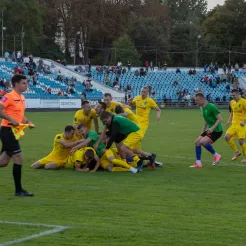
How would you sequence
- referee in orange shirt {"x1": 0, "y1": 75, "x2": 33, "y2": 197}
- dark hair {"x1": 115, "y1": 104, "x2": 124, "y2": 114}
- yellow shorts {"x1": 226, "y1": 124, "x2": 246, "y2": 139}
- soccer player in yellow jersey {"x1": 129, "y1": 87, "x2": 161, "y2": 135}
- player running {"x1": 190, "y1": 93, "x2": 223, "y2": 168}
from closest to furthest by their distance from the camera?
referee in orange shirt {"x1": 0, "y1": 75, "x2": 33, "y2": 197} → dark hair {"x1": 115, "y1": 104, "x2": 124, "y2": 114} → player running {"x1": 190, "y1": 93, "x2": 223, "y2": 168} → yellow shorts {"x1": 226, "y1": 124, "x2": 246, "y2": 139} → soccer player in yellow jersey {"x1": 129, "y1": 87, "x2": 161, "y2": 135}

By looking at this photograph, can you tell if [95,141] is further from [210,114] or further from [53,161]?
[210,114]

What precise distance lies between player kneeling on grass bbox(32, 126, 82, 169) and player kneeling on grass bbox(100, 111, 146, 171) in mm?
902

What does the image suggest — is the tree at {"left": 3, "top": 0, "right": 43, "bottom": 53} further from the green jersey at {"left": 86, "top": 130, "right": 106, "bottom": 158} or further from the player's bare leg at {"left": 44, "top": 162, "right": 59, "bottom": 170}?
the green jersey at {"left": 86, "top": 130, "right": 106, "bottom": 158}

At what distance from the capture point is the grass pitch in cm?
746

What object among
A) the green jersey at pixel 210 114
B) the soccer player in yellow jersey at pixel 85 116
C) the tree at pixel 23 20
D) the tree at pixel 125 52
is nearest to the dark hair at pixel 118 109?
the soccer player in yellow jersey at pixel 85 116


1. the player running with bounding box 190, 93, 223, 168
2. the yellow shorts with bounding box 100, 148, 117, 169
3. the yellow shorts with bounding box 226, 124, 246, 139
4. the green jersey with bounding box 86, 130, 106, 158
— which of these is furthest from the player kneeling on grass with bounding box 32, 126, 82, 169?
the yellow shorts with bounding box 226, 124, 246, 139

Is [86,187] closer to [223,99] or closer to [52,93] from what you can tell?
[52,93]

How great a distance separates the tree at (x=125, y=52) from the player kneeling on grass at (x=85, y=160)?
208 feet

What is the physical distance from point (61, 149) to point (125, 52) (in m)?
64.3

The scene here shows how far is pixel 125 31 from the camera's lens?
86688 mm

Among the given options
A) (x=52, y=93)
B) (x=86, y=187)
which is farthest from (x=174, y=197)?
(x=52, y=93)

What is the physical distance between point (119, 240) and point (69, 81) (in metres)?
53.8

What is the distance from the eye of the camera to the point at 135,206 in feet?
31.0

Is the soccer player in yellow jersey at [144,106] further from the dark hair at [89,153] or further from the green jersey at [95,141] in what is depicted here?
the dark hair at [89,153]
